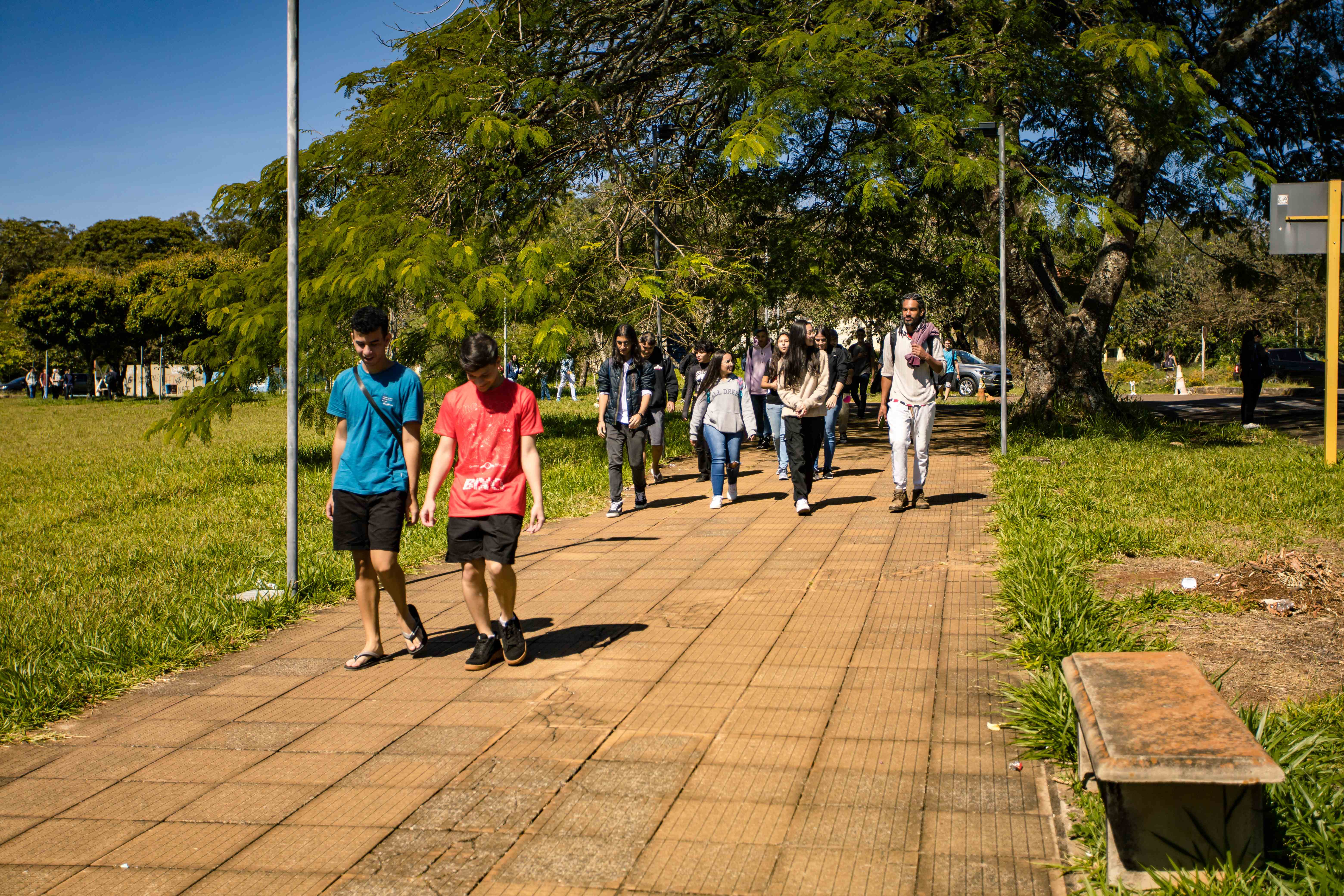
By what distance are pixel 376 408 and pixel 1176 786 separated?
3997mm

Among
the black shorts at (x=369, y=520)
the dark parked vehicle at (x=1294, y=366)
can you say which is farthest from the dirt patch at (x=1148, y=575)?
the dark parked vehicle at (x=1294, y=366)

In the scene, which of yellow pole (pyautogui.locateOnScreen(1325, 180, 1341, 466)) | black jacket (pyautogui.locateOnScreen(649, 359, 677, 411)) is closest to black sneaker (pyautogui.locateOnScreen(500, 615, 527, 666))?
black jacket (pyautogui.locateOnScreen(649, 359, 677, 411))

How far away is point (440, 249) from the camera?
12867 millimetres

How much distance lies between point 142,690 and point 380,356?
6.77 feet

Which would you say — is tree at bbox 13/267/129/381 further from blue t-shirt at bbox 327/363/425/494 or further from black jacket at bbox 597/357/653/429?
blue t-shirt at bbox 327/363/425/494

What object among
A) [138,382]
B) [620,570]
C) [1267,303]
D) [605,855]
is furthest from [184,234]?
[605,855]

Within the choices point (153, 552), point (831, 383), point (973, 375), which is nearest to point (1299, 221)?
point (831, 383)

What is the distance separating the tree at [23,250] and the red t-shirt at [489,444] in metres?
75.7

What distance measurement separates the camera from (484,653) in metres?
5.54

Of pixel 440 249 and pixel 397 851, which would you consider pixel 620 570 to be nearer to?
pixel 397 851

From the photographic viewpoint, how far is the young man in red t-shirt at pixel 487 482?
5418mm

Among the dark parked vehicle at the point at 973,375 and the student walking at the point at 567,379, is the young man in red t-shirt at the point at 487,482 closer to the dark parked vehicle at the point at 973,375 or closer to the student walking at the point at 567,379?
the student walking at the point at 567,379

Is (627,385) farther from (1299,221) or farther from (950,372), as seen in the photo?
(950,372)

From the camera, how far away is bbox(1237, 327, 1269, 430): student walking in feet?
59.1
